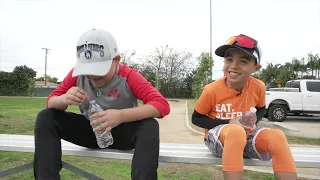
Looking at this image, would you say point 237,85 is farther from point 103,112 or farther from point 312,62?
point 312,62

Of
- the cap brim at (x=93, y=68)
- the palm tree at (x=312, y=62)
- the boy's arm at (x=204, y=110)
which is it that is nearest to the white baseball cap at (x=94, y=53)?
the cap brim at (x=93, y=68)

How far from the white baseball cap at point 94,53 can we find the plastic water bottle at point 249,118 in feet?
2.53

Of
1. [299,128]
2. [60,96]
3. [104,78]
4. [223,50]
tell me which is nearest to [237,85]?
[223,50]

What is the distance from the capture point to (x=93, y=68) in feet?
5.08

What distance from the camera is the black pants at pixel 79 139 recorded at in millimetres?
1389

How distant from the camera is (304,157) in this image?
6.15 ft

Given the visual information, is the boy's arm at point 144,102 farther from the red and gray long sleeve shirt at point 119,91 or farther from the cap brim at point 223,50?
the cap brim at point 223,50

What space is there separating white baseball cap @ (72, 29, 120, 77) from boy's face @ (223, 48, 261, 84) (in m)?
0.69

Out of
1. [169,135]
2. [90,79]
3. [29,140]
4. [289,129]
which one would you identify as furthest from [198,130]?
[90,79]

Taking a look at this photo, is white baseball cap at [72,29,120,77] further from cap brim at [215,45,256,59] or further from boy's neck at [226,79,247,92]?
boy's neck at [226,79,247,92]

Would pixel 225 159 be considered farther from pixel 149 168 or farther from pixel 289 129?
pixel 289 129

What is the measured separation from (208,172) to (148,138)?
6.84ft

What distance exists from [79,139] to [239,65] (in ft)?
3.33

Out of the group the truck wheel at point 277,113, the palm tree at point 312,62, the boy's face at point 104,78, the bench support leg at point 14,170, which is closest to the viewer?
the boy's face at point 104,78
